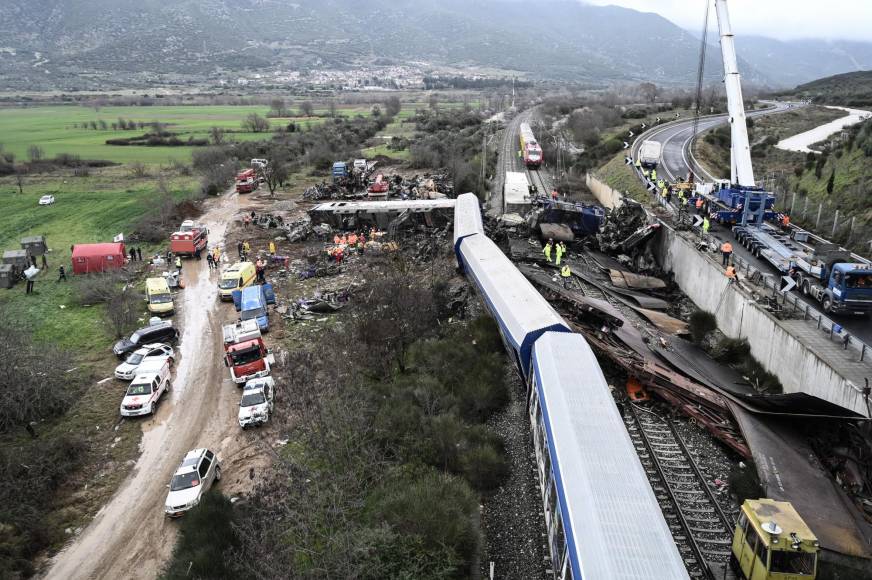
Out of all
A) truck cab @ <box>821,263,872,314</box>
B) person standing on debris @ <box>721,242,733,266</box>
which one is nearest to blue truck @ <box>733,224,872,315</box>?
truck cab @ <box>821,263,872,314</box>

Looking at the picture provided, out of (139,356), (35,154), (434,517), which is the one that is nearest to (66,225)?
(139,356)

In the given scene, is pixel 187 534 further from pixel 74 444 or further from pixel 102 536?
pixel 74 444

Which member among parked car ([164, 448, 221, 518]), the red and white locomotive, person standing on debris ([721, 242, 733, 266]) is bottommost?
parked car ([164, 448, 221, 518])

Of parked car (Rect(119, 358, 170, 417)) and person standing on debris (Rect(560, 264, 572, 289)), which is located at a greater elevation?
person standing on debris (Rect(560, 264, 572, 289))

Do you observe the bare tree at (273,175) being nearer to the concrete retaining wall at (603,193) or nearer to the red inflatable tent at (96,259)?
the red inflatable tent at (96,259)

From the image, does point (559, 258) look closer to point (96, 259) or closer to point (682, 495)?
point (682, 495)

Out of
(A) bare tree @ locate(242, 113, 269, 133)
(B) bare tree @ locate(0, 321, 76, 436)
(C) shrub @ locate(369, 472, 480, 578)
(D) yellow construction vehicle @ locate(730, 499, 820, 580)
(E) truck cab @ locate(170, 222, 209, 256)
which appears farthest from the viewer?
(A) bare tree @ locate(242, 113, 269, 133)

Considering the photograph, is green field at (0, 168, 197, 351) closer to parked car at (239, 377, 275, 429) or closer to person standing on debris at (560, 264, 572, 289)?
parked car at (239, 377, 275, 429)

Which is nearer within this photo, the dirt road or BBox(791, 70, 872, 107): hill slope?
the dirt road
